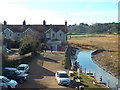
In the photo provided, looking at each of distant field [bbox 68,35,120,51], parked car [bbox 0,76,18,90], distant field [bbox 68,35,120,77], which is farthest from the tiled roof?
parked car [bbox 0,76,18,90]

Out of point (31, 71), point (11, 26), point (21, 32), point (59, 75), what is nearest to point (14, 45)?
point (21, 32)

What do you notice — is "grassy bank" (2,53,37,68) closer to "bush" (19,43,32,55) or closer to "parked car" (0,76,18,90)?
"bush" (19,43,32,55)

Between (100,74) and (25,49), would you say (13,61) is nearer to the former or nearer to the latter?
(25,49)

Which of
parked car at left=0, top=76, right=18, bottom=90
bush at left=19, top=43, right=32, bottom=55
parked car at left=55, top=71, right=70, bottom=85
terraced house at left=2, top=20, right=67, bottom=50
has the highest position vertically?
terraced house at left=2, top=20, right=67, bottom=50

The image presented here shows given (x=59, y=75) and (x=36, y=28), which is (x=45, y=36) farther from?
(x=59, y=75)

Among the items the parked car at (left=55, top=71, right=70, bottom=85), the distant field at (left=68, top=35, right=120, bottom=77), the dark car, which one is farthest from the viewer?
the distant field at (left=68, top=35, right=120, bottom=77)

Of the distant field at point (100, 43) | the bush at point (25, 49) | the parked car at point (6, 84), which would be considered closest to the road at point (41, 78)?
the parked car at point (6, 84)

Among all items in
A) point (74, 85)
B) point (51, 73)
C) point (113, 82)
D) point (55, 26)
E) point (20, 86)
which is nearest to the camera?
point (20, 86)

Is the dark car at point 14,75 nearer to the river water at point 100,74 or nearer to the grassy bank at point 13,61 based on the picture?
the grassy bank at point 13,61

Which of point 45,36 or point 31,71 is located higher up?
point 45,36

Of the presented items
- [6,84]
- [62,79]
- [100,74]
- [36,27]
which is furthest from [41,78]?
[36,27]

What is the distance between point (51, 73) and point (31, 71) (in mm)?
2544

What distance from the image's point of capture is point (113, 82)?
28203mm

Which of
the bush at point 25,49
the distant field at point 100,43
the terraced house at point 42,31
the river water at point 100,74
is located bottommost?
the river water at point 100,74
